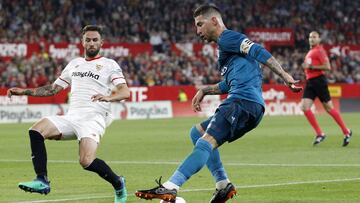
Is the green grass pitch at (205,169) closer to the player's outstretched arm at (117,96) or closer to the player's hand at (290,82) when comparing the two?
the player's outstretched arm at (117,96)

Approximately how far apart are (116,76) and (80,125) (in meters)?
0.68

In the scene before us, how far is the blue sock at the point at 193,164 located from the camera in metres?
8.99

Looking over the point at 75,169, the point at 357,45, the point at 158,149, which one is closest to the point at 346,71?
the point at 357,45

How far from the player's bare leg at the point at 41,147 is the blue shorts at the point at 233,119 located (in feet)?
6.23

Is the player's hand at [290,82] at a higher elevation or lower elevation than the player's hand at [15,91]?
higher

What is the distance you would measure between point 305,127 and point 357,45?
2659 cm

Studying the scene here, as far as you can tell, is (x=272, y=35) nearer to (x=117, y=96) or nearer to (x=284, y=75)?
(x=117, y=96)

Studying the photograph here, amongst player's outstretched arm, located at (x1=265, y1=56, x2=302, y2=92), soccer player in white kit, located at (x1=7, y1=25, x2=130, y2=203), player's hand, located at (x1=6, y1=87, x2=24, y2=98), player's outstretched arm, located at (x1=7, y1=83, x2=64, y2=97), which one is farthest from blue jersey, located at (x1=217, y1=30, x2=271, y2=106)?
player's hand, located at (x1=6, y1=87, x2=24, y2=98)

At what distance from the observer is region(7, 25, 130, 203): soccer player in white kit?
1052 centimetres

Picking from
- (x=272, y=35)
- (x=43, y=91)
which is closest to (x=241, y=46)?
(x=43, y=91)

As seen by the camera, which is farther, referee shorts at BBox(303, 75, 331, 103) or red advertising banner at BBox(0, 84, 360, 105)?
red advertising banner at BBox(0, 84, 360, 105)

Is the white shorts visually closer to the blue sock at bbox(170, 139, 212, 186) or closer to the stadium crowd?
the blue sock at bbox(170, 139, 212, 186)

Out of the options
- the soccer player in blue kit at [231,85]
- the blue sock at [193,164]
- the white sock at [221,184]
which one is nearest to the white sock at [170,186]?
the blue sock at [193,164]

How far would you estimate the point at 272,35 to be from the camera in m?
54.7
